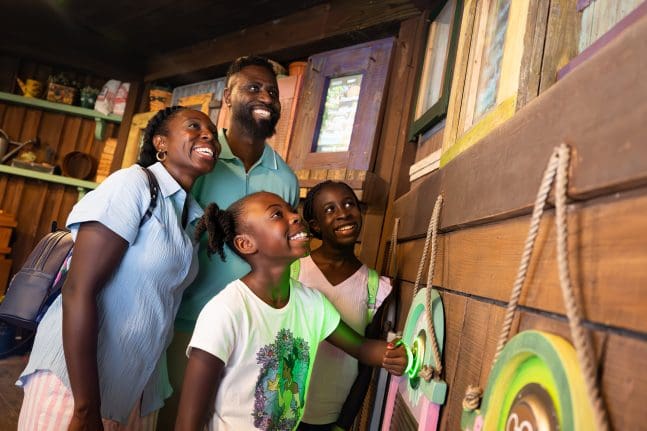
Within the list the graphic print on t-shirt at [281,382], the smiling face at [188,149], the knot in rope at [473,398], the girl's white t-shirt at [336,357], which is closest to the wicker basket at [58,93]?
the smiling face at [188,149]

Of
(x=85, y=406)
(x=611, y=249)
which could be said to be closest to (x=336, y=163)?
(x=85, y=406)

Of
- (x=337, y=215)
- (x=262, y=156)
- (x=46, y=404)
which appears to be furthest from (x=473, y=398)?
(x=262, y=156)

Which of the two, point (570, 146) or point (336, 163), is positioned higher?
point (336, 163)

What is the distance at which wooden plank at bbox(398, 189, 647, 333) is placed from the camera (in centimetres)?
56

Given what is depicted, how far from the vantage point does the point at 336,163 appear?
3.01 meters

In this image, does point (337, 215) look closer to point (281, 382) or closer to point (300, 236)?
point (300, 236)

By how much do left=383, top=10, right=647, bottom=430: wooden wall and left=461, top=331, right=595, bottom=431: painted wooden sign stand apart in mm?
34

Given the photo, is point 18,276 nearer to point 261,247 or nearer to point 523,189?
point 261,247

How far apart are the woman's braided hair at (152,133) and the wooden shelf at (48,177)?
3.62m

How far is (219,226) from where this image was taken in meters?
1.67

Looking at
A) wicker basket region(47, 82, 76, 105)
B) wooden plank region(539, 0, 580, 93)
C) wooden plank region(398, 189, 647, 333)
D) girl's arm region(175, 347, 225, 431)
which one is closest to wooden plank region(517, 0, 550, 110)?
wooden plank region(539, 0, 580, 93)

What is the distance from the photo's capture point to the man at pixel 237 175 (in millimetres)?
1845

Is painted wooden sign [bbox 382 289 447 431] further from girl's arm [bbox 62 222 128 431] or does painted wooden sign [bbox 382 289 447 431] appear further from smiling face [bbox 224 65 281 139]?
smiling face [bbox 224 65 281 139]

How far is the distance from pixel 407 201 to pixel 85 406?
1397 mm
